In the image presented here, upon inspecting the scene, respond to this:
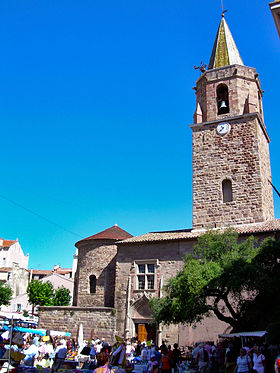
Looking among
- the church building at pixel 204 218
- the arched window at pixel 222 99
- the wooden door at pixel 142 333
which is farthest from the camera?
the arched window at pixel 222 99

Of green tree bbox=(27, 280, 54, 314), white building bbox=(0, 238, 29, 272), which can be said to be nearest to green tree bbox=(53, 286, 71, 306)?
green tree bbox=(27, 280, 54, 314)

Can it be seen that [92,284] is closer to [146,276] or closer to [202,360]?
[146,276]

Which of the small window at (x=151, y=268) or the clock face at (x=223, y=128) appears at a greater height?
the clock face at (x=223, y=128)

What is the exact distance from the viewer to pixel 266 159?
26.7m

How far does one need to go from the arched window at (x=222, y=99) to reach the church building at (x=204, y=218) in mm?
67

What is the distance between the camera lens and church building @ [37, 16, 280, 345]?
23438 mm

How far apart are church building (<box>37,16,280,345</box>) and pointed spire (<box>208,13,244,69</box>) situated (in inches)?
2.9

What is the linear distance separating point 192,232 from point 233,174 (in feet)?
15.1

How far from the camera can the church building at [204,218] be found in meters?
23.4

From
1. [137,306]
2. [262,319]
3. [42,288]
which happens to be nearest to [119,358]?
[262,319]

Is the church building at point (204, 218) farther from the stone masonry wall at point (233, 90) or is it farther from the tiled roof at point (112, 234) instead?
the tiled roof at point (112, 234)

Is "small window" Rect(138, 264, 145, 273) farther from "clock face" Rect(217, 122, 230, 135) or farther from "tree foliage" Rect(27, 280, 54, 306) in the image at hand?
"tree foliage" Rect(27, 280, 54, 306)

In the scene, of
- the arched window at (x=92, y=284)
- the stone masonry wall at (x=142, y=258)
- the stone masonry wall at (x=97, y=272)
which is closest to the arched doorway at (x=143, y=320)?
the stone masonry wall at (x=142, y=258)

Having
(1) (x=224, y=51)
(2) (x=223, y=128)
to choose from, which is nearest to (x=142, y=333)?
(2) (x=223, y=128)
